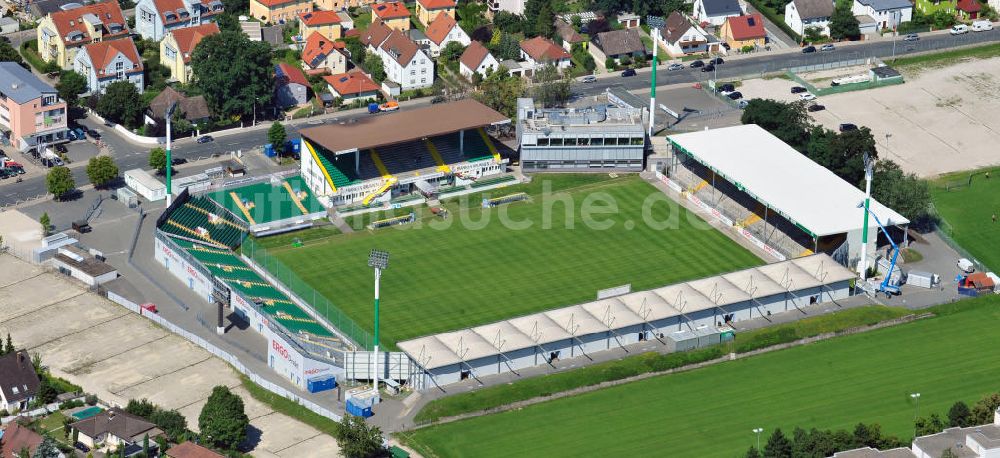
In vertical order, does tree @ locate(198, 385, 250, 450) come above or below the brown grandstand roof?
below

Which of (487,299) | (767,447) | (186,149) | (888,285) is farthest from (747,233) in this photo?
(186,149)

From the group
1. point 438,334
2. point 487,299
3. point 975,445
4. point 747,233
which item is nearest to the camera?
point 975,445

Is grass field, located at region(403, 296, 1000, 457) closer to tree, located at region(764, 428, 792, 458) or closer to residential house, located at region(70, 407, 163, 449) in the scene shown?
tree, located at region(764, 428, 792, 458)

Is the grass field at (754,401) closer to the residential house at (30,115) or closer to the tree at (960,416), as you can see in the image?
the tree at (960,416)

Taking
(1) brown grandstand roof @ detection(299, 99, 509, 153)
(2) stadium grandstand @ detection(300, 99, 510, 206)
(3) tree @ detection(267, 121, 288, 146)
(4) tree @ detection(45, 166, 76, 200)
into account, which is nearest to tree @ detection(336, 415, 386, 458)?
(2) stadium grandstand @ detection(300, 99, 510, 206)

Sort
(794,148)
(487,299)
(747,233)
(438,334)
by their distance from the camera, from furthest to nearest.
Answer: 1. (794,148)
2. (747,233)
3. (487,299)
4. (438,334)

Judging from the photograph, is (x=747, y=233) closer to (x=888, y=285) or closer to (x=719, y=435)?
(x=888, y=285)

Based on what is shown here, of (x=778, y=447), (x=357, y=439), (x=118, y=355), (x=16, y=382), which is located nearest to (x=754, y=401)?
(x=778, y=447)
